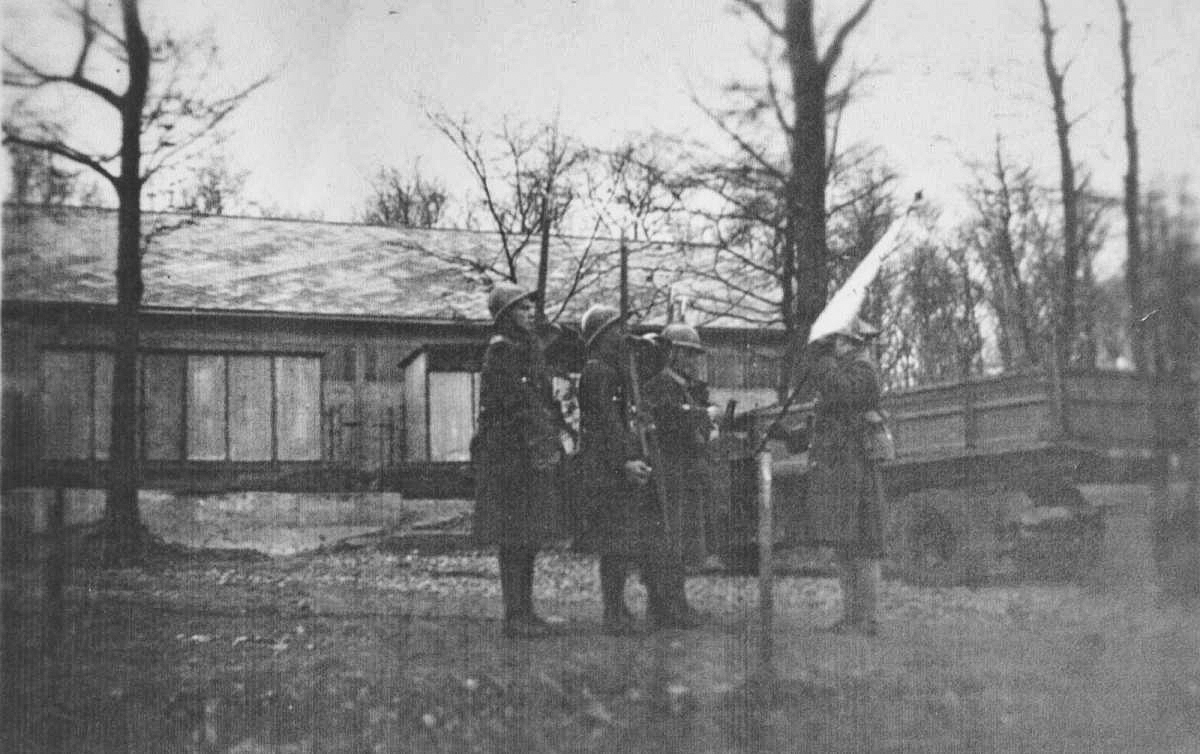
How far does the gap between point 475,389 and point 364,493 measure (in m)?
1.88

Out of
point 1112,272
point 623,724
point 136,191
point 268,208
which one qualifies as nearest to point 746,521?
point 623,724

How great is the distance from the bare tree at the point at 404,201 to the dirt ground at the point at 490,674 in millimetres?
1868

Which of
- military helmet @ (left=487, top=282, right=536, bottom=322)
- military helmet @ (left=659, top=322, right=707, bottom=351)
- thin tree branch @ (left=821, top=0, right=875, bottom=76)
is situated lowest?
military helmet @ (left=659, top=322, right=707, bottom=351)

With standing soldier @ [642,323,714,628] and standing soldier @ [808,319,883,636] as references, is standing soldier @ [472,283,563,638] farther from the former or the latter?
standing soldier @ [808,319,883,636]

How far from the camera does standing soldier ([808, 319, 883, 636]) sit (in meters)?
7.03

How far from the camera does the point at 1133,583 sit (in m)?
7.63

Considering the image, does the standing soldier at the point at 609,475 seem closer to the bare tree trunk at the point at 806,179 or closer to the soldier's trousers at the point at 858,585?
the soldier's trousers at the point at 858,585

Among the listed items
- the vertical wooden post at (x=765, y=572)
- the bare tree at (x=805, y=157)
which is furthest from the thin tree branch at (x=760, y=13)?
the vertical wooden post at (x=765, y=572)

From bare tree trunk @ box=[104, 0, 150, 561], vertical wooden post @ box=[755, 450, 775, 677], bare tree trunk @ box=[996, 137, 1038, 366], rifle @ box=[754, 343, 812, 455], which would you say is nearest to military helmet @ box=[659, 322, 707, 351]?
rifle @ box=[754, 343, 812, 455]

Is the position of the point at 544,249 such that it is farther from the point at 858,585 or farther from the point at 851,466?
the point at 858,585

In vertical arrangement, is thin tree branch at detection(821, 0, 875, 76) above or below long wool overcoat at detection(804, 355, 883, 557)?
above

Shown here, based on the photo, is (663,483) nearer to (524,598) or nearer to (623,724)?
(524,598)

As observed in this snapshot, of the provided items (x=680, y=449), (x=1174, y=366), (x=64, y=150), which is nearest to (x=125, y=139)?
(x=64, y=150)

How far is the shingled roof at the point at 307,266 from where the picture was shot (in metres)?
5.91
